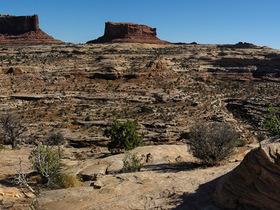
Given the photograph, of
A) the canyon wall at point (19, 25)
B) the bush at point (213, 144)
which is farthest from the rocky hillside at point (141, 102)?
the canyon wall at point (19, 25)

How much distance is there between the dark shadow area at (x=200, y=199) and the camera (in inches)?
237

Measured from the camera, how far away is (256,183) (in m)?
5.26

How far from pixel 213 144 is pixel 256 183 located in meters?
4.57

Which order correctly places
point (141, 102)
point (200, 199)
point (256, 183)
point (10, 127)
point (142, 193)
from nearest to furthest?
1. point (256, 183)
2. point (200, 199)
3. point (142, 193)
4. point (10, 127)
5. point (141, 102)

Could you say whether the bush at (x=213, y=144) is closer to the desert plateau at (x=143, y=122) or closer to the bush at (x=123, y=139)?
the desert plateau at (x=143, y=122)

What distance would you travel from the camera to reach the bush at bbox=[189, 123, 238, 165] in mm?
9695

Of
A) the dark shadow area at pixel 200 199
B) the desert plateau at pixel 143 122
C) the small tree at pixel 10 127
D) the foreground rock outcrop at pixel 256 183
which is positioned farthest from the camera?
the small tree at pixel 10 127

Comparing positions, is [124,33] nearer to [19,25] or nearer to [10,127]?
[19,25]

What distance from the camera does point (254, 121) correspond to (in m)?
28.7

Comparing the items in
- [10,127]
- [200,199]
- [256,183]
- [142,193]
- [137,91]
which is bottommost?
[10,127]

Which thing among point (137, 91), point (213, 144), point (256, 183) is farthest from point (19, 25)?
point (256, 183)

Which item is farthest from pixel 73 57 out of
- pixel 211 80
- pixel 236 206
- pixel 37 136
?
pixel 236 206

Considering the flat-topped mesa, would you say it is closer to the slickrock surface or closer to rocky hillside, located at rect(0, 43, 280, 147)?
rocky hillside, located at rect(0, 43, 280, 147)

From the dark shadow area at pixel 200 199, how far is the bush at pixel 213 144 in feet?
8.53
